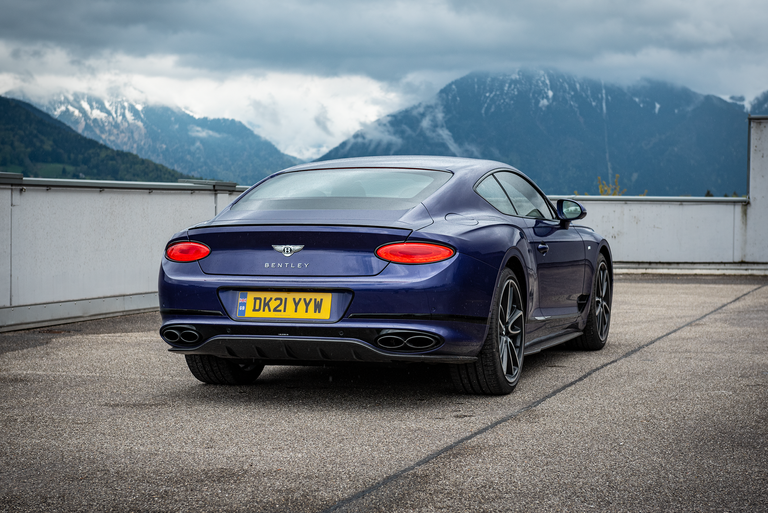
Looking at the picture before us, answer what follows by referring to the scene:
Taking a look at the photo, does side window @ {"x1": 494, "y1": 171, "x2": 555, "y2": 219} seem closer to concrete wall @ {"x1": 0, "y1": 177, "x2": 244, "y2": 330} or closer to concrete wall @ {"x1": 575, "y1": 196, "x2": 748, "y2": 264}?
concrete wall @ {"x1": 0, "y1": 177, "x2": 244, "y2": 330}

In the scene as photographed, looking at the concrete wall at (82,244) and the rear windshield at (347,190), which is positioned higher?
the rear windshield at (347,190)

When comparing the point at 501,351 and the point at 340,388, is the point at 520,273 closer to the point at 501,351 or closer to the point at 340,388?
the point at 501,351

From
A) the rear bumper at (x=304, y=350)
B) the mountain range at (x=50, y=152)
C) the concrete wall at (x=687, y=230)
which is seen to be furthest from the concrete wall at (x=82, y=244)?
the mountain range at (x=50, y=152)

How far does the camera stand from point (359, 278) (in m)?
4.44

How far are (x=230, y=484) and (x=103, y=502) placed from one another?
1.52ft

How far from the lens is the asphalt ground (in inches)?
123

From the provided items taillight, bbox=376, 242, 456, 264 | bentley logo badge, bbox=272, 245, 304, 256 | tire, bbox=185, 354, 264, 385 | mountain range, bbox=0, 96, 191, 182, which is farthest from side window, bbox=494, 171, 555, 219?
mountain range, bbox=0, 96, 191, 182

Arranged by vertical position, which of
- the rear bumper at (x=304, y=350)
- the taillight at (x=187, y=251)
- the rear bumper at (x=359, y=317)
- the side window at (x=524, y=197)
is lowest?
the rear bumper at (x=304, y=350)

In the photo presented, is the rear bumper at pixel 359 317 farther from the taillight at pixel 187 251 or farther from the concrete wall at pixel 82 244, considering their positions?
the concrete wall at pixel 82 244

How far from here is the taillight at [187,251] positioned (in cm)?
474

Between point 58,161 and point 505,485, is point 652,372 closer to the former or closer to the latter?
point 505,485

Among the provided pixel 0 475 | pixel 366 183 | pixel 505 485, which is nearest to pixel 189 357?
pixel 366 183

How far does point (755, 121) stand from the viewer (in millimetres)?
18328

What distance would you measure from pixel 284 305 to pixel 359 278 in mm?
420
